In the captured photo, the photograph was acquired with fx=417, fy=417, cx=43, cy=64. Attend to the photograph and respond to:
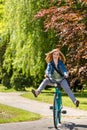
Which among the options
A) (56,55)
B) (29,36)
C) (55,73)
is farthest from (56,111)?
(29,36)

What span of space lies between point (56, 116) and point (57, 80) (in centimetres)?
75

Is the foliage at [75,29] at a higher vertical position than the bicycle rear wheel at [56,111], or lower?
higher

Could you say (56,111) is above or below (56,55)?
below

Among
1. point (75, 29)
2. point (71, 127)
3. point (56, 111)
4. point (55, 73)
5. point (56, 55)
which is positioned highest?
point (75, 29)

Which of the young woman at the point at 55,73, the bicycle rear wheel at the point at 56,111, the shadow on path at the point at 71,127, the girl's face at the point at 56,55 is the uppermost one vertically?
the girl's face at the point at 56,55

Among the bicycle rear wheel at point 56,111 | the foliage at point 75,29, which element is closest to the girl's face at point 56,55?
the bicycle rear wheel at point 56,111

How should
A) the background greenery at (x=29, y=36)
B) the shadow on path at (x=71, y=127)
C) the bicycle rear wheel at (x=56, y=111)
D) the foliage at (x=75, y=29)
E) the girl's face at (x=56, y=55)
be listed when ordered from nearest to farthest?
the shadow on path at (x=71, y=127) < the bicycle rear wheel at (x=56, y=111) < the girl's face at (x=56, y=55) < the foliage at (x=75, y=29) < the background greenery at (x=29, y=36)

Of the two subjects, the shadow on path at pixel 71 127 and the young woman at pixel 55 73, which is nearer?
the shadow on path at pixel 71 127

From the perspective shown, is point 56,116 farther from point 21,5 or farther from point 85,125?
point 21,5

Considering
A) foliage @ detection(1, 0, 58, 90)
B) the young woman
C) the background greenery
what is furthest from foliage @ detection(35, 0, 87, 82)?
foliage @ detection(1, 0, 58, 90)

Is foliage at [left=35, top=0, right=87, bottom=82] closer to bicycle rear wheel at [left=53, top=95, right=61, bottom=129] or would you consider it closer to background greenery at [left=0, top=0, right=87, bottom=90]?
bicycle rear wheel at [left=53, top=95, right=61, bottom=129]

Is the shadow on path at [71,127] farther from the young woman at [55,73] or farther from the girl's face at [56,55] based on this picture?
the girl's face at [56,55]

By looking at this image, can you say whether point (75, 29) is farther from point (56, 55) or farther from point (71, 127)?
point (71, 127)

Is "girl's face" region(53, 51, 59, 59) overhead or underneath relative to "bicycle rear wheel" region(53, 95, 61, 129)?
overhead
